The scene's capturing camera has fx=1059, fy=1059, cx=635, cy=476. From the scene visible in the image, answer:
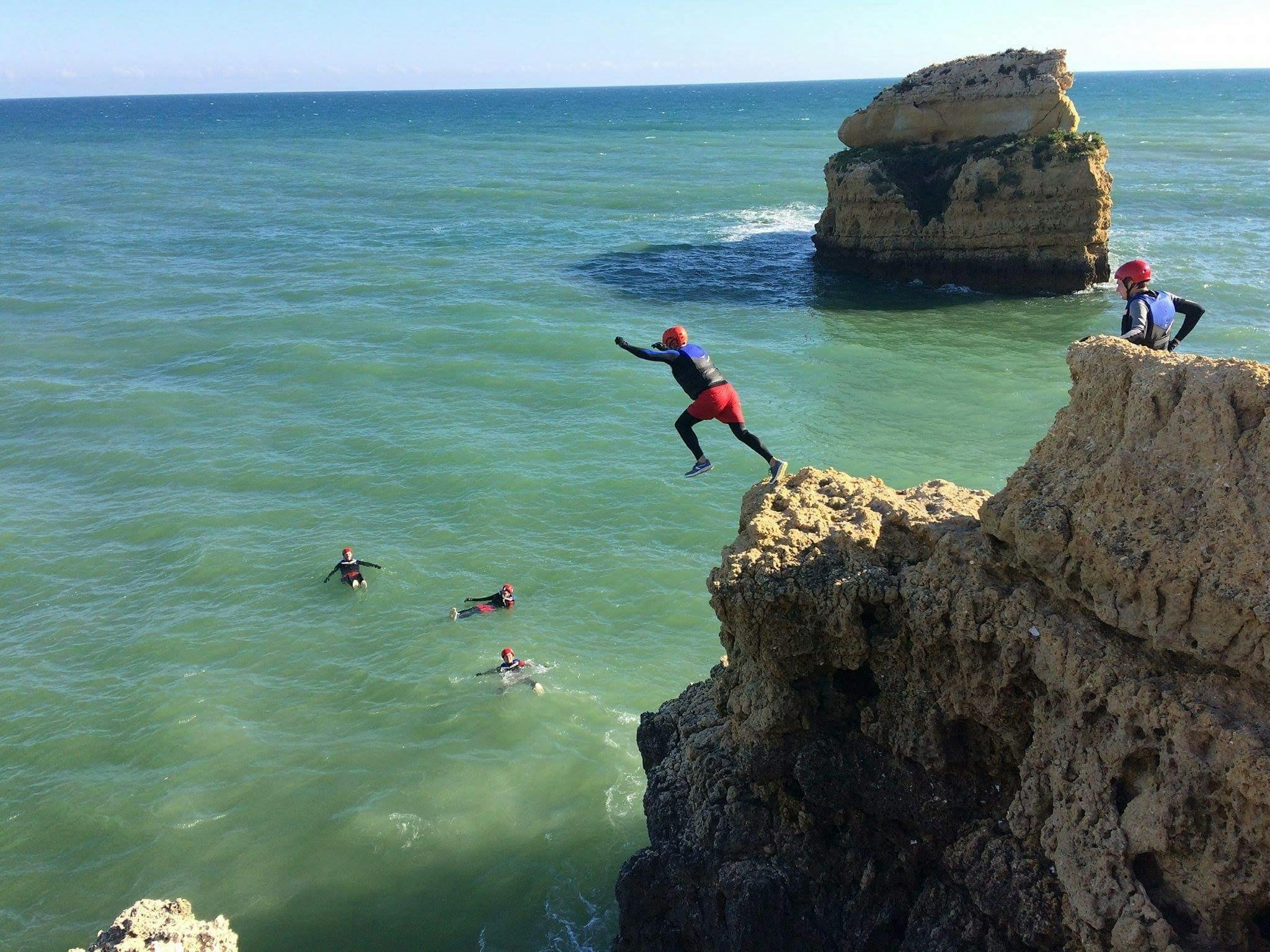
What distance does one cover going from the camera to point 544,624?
20.0 m

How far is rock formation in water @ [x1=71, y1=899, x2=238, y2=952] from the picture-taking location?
758 cm

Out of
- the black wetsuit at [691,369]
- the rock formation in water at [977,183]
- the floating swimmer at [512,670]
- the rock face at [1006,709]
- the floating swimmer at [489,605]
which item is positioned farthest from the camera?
the rock formation in water at [977,183]

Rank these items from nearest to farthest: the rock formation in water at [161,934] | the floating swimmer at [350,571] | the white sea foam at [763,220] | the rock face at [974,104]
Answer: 1. the rock formation in water at [161,934]
2. the floating swimmer at [350,571]
3. the rock face at [974,104]
4. the white sea foam at [763,220]

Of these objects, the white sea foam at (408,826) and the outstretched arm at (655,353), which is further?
the white sea foam at (408,826)

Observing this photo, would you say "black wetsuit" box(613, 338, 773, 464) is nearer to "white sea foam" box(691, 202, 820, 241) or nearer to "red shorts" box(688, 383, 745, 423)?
"red shorts" box(688, 383, 745, 423)

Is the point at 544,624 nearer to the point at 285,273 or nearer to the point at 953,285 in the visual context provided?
the point at 953,285

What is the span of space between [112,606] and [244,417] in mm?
10774

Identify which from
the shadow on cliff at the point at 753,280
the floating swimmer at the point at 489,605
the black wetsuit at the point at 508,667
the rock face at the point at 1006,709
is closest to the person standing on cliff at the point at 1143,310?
the rock face at the point at 1006,709

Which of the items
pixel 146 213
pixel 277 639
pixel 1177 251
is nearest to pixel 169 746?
pixel 277 639

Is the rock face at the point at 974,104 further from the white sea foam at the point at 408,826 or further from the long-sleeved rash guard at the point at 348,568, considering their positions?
the white sea foam at the point at 408,826

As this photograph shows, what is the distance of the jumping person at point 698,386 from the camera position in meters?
11.5

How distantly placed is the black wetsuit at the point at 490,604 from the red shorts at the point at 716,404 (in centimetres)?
Result: 924

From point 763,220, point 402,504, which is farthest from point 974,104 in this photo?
point 402,504

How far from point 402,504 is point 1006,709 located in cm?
1880
